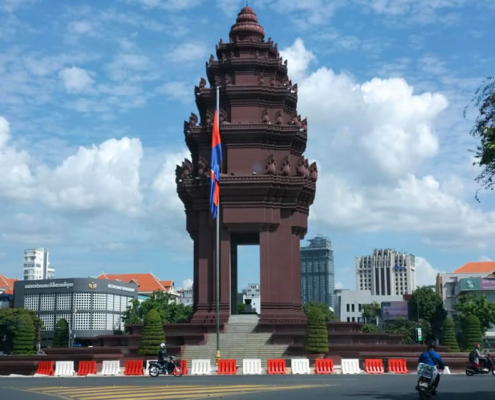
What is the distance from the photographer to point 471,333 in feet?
193

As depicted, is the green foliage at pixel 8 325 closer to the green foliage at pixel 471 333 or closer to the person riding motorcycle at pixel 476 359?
the green foliage at pixel 471 333

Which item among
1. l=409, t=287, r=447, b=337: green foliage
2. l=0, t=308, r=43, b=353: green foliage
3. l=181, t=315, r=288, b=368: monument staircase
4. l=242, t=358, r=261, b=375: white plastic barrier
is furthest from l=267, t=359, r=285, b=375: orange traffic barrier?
l=409, t=287, r=447, b=337: green foliage

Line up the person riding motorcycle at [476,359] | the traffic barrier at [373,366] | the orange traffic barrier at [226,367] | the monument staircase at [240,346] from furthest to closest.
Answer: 1. the monument staircase at [240,346]
2. the traffic barrier at [373,366]
3. the orange traffic barrier at [226,367]
4. the person riding motorcycle at [476,359]

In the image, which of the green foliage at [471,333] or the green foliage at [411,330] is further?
the green foliage at [411,330]

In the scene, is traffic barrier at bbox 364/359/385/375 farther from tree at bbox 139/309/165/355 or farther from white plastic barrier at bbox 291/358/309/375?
tree at bbox 139/309/165/355

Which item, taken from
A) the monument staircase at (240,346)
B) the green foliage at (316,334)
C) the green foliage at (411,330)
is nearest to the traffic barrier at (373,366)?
the green foliage at (316,334)

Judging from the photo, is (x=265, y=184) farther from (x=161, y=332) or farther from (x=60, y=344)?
(x=60, y=344)

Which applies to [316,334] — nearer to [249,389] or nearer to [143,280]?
[249,389]

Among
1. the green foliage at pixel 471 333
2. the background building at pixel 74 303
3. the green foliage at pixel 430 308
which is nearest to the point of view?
the green foliage at pixel 471 333

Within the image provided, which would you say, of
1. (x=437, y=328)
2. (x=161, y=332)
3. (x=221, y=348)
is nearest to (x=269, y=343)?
(x=221, y=348)

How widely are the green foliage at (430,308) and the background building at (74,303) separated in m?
49.9

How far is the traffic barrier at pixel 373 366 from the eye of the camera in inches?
1698

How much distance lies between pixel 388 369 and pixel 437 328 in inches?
3226

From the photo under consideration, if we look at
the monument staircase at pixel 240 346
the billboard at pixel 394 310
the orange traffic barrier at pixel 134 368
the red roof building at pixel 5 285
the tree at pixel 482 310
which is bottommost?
the orange traffic barrier at pixel 134 368
